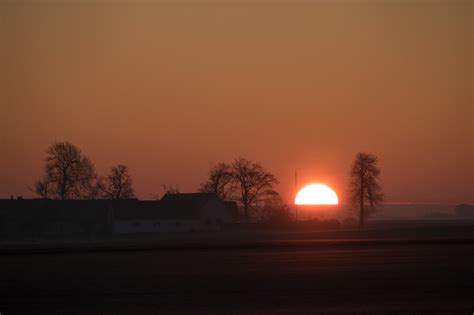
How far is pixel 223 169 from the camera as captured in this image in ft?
421

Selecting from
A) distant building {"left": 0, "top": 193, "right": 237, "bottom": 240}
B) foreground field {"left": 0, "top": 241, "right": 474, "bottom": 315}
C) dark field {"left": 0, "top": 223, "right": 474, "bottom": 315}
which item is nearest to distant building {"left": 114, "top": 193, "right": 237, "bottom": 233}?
distant building {"left": 0, "top": 193, "right": 237, "bottom": 240}

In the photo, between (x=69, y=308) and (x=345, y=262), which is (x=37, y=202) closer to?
(x=345, y=262)

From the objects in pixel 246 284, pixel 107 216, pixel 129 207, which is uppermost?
pixel 129 207

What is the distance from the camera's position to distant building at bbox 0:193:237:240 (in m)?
102

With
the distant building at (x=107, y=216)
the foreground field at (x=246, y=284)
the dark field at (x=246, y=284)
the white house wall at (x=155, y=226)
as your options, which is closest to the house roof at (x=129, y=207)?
the distant building at (x=107, y=216)

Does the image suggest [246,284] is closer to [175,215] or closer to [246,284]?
[246,284]

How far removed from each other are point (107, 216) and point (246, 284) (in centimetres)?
8120

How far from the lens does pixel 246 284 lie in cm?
2955

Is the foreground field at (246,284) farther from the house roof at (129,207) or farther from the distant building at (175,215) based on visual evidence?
the distant building at (175,215)

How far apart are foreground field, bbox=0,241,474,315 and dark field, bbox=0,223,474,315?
0.03 metres

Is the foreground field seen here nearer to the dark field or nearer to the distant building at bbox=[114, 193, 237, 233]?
the dark field

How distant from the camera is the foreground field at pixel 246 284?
23.9 m

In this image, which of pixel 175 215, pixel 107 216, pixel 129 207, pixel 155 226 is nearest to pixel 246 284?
pixel 107 216

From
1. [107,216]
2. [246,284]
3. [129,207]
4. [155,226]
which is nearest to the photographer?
[246,284]
